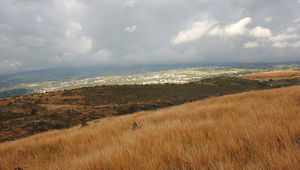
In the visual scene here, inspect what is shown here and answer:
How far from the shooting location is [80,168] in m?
1.91

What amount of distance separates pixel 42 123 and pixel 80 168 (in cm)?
1755

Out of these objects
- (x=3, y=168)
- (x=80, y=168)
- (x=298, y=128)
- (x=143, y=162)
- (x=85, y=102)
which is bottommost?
(x=85, y=102)

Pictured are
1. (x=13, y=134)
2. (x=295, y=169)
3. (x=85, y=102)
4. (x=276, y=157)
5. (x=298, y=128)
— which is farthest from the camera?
(x=85, y=102)

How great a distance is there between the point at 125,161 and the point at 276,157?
1.58 meters

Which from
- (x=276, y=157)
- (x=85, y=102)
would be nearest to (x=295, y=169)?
(x=276, y=157)

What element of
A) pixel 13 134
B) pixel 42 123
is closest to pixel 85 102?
pixel 42 123

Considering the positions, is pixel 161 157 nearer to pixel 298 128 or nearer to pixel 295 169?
A: pixel 295 169

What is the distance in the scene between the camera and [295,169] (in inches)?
47.3

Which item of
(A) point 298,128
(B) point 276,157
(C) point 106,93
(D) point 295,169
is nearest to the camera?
(D) point 295,169

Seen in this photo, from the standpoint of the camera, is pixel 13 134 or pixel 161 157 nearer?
pixel 161 157

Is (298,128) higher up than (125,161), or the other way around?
(298,128)

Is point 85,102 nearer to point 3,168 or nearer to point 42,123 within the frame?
point 42,123

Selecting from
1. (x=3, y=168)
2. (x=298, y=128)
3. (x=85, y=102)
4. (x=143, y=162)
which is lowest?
(x=85, y=102)

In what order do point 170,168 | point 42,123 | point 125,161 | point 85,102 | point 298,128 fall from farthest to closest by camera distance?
point 85,102 → point 42,123 → point 298,128 → point 125,161 → point 170,168
